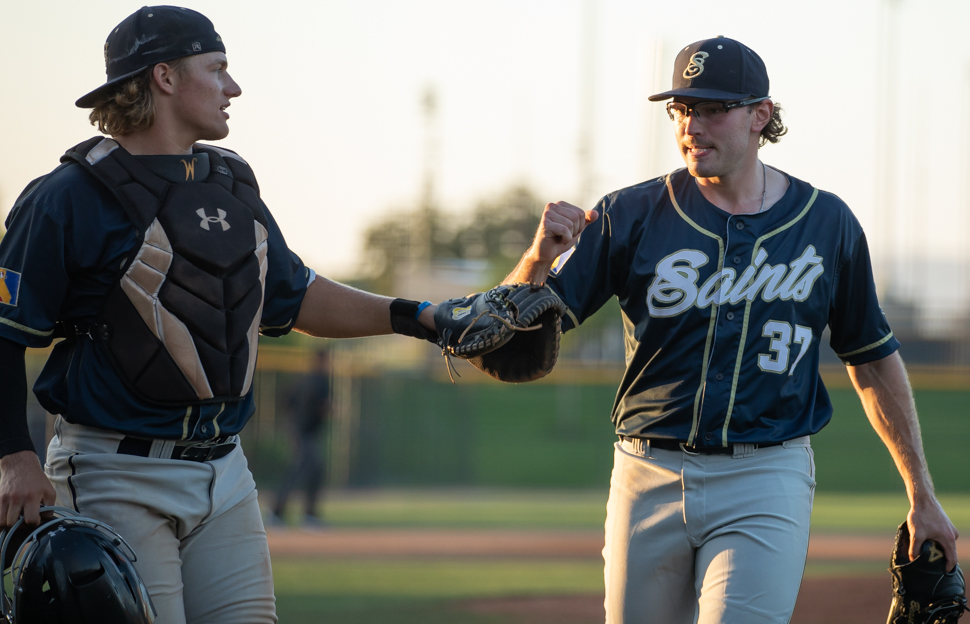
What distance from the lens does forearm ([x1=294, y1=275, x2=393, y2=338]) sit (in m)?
3.57

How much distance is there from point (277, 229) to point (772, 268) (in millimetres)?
1550

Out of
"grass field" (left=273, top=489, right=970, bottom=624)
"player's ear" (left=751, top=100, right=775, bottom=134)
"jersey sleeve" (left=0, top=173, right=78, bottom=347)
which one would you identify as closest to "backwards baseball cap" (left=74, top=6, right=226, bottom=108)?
"jersey sleeve" (left=0, top=173, right=78, bottom=347)

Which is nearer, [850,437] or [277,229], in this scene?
[277,229]

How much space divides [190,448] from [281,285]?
2.14 ft

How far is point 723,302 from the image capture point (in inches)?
130

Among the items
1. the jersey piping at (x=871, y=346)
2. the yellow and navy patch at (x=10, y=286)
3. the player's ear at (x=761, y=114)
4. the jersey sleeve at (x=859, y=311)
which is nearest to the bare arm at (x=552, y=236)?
the player's ear at (x=761, y=114)

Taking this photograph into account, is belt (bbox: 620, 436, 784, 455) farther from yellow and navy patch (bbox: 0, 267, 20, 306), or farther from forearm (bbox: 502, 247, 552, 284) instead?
yellow and navy patch (bbox: 0, 267, 20, 306)

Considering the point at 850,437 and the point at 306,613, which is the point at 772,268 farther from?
the point at 850,437

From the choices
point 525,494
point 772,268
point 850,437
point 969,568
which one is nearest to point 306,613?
point 772,268

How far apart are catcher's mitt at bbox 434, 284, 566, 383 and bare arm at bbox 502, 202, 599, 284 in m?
0.07

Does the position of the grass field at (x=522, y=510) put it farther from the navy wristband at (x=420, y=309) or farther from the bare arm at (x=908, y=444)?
the bare arm at (x=908, y=444)

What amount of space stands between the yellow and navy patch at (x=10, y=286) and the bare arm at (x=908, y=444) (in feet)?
8.55

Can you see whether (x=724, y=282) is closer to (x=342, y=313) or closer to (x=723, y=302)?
(x=723, y=302)

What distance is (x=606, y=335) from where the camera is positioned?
42281mm
